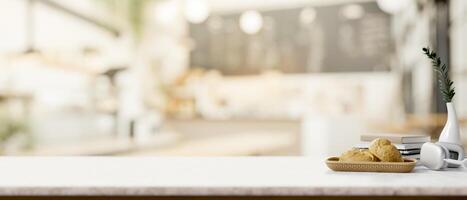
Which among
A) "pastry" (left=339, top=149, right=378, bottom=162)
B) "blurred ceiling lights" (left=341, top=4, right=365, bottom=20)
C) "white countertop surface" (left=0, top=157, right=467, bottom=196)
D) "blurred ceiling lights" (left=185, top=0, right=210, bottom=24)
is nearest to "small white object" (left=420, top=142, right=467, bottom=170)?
"white countertop surface" (left=0, top=157, right=467, bottom=196)

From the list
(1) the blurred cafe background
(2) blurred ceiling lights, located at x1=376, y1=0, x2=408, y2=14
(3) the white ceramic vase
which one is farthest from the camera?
(2) blurred ceiling lights, located at x1=376, y1=0, x2=408, y2=14

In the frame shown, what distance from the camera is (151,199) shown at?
121cm

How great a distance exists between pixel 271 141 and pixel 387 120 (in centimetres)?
151


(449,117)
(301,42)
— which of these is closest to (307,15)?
(301,42)

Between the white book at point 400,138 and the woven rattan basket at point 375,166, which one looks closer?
the woven rattan basket at point 375,166

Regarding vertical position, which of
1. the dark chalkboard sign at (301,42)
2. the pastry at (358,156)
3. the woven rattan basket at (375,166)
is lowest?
the woven rattan basket at (375,166)

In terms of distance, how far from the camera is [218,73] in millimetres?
7641

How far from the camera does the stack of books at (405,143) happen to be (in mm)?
1603

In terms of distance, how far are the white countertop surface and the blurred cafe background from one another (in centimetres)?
362

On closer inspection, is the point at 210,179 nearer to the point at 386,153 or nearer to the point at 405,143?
the point at 386,153

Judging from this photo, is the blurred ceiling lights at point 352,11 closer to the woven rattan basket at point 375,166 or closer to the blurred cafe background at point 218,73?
the blurred cafe background at point 218,73

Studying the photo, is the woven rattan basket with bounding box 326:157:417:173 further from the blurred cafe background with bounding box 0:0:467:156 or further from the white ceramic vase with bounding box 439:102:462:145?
the blurred cafe background with bounding box 0:0:467:156

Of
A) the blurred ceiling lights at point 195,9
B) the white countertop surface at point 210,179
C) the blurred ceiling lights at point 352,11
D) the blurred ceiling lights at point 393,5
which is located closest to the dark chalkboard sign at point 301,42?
the blurred ceiling lights at point 352,11

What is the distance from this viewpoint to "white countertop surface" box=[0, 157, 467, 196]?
1183 millimetres
